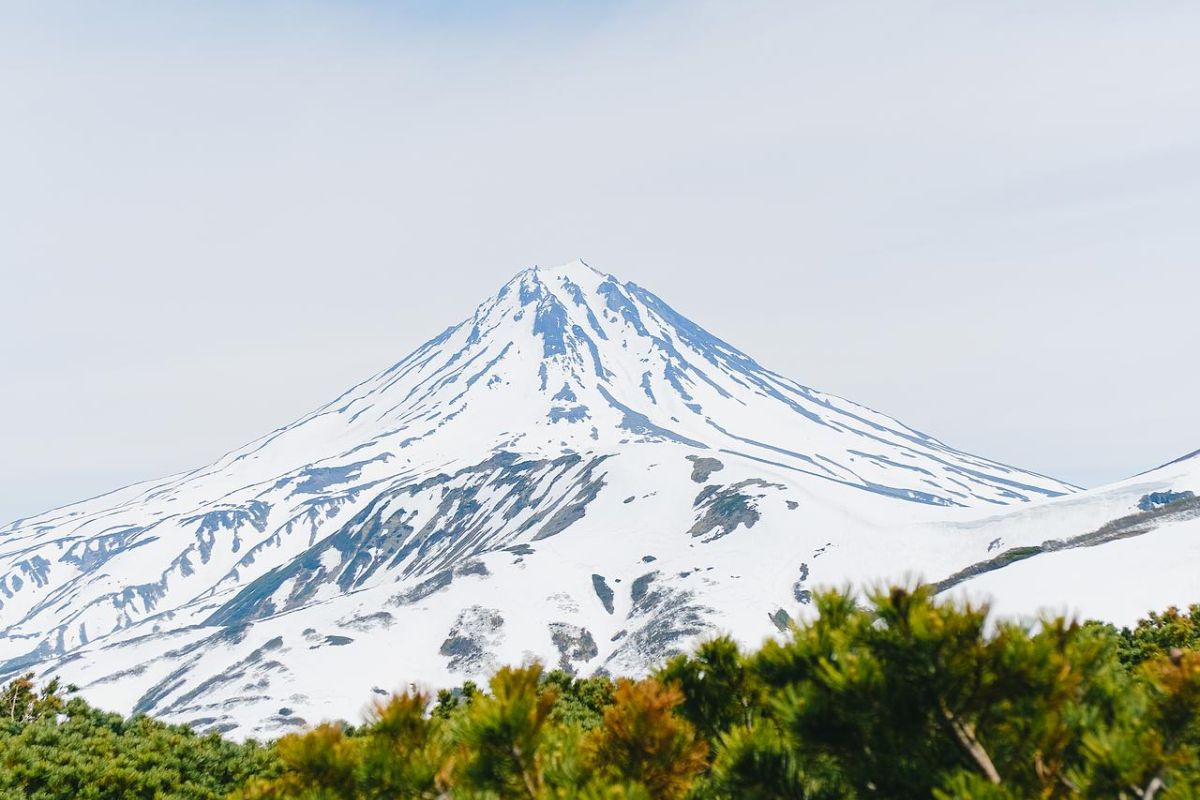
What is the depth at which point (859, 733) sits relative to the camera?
4262mm

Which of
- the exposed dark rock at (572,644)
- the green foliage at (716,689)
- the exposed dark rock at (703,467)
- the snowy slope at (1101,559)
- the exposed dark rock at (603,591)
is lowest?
the snowy slope at (1101,559)

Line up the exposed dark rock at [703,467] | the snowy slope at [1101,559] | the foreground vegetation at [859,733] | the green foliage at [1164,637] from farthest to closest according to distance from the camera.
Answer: the exposed dark rock at [703,467] → the snowy slope at [1101,559] → the green foliage at [1164,637] → the foreground vegetation at [859,733]

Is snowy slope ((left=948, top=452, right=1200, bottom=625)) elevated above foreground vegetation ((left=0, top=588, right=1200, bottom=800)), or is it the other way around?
foreground vegetation ((left=0, top=588, right=1200, bottom=800))

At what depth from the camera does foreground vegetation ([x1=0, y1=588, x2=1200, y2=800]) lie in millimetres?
4023

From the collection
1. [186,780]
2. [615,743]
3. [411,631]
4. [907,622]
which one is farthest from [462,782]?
[411,631]

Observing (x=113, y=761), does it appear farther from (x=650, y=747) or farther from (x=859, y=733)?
(x=859, y=733)

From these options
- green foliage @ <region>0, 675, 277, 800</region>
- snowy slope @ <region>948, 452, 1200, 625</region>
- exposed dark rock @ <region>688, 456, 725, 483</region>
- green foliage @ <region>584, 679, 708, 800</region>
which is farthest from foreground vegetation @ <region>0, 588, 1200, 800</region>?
exposed dark rock @ <region>688, 456, 725, 483</region>

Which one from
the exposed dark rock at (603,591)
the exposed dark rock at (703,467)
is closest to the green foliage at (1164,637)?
the exposed dark rock at (603,591)

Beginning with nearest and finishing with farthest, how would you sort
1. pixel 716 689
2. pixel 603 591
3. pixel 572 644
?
pixel 716 689
pixel 572 644
pixel 603 591

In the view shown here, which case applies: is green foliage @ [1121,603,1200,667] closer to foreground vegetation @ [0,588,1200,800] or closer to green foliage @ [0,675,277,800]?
foreground vegetation @ [0,588,1200,800]

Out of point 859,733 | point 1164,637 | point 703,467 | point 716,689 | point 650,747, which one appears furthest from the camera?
point 703,467

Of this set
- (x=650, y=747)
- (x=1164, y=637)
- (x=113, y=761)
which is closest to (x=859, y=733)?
(x=650, y=747)

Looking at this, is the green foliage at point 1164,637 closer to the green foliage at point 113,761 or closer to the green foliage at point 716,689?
the green foliage at point 716,689

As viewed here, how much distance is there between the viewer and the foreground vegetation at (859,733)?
4023mm
